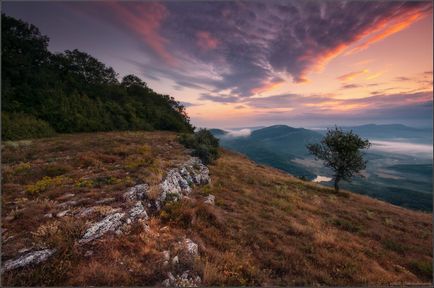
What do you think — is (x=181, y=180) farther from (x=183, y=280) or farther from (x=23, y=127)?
(x=23, y=127)

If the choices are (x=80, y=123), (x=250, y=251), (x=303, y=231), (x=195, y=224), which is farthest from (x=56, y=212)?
(x=80, y=123)

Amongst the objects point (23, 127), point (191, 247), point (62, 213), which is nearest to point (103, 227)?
point (62, 213)

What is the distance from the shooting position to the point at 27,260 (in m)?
4.79

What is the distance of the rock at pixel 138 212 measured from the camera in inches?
278

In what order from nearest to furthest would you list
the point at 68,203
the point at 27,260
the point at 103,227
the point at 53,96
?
the point at 27,260, the point at 103,227, the point at 68,203, the point at 53,96

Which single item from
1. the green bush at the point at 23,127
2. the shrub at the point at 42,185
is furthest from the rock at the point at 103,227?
the green bush at the point at 23,127

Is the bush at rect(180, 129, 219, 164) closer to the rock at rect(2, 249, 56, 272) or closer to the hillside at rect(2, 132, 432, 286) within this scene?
the hillside at rect(2, 132, 432, 286)

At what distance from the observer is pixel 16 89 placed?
1052 inches

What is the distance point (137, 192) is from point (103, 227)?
7.92ft

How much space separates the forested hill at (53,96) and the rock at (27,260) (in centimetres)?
2279

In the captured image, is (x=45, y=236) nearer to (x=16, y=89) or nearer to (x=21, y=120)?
(x=21, y=120)

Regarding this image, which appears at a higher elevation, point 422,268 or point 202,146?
point 202,146

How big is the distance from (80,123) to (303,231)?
3236 centimetres

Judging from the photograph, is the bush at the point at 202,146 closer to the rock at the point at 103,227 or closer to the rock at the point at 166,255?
the rock at the point at 103,227
